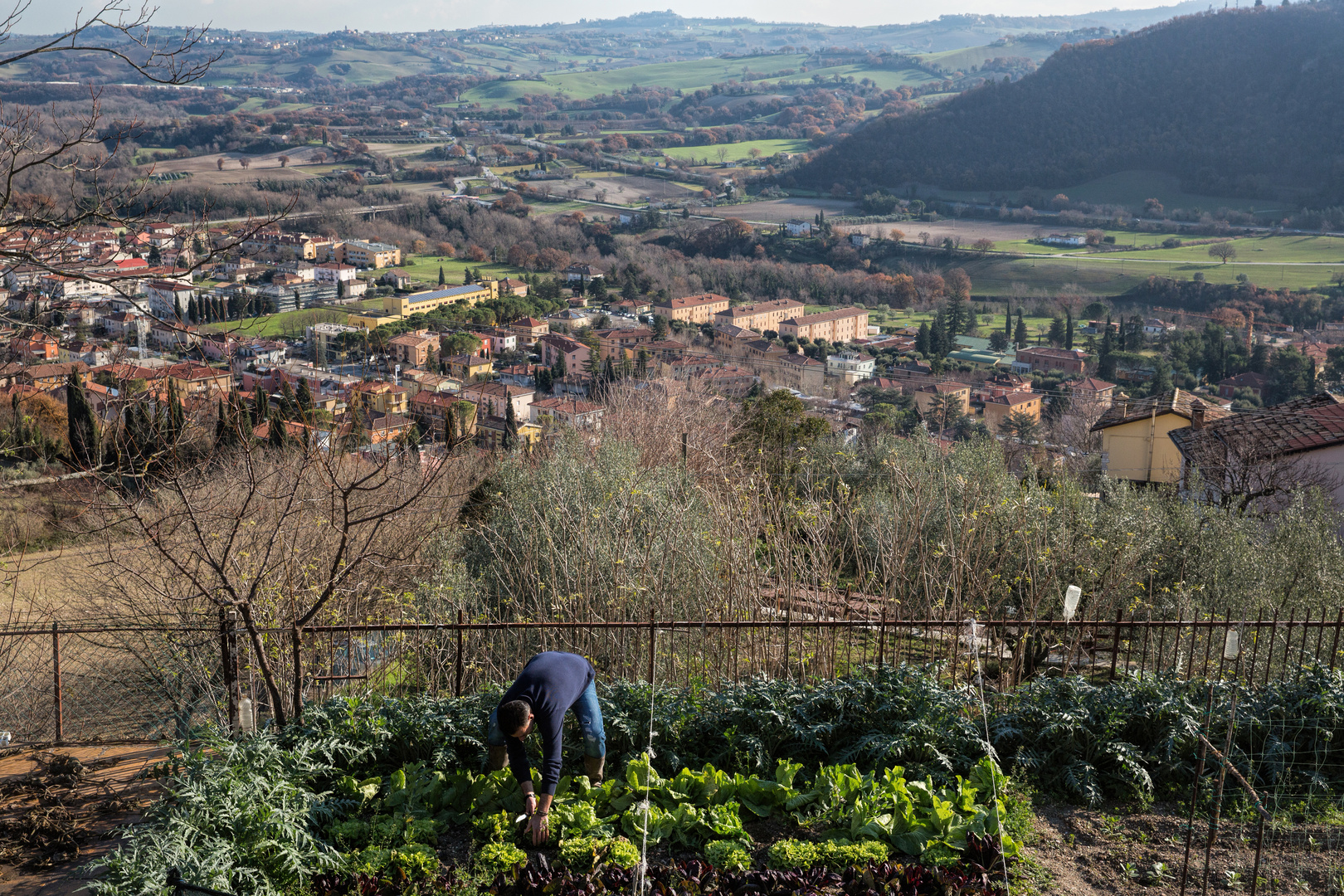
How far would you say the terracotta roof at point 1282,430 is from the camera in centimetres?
1226

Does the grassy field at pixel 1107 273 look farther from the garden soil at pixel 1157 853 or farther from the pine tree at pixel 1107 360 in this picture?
the garden soil at pixel 1157 853

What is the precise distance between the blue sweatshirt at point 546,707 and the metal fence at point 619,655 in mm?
994

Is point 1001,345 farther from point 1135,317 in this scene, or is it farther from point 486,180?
point 486,180

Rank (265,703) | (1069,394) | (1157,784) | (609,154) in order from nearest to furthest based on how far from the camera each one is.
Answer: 1. (1157,784)
2. (265,703)
3. (1069,394)
4. (609,154)

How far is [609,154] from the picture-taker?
12506 centimetres

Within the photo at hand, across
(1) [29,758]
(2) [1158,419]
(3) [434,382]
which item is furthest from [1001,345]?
(1) [29,758]

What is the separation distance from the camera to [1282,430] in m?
12.9

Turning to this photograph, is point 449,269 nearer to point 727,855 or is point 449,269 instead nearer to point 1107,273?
point 1107,273

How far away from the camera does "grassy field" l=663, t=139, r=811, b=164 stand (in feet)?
406

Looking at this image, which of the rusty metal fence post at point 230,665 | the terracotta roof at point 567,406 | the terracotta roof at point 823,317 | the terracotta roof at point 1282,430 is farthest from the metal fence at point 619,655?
the terracotta roof at point 823,317

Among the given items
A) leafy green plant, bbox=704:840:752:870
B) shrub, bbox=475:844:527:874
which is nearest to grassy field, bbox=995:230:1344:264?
leafy green plant, bbox=704:840:752:870

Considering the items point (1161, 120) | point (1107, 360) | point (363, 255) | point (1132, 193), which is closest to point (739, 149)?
point (1161, 120)

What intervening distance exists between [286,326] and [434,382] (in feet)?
68.8

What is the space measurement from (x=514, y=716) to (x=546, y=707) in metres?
0.14
